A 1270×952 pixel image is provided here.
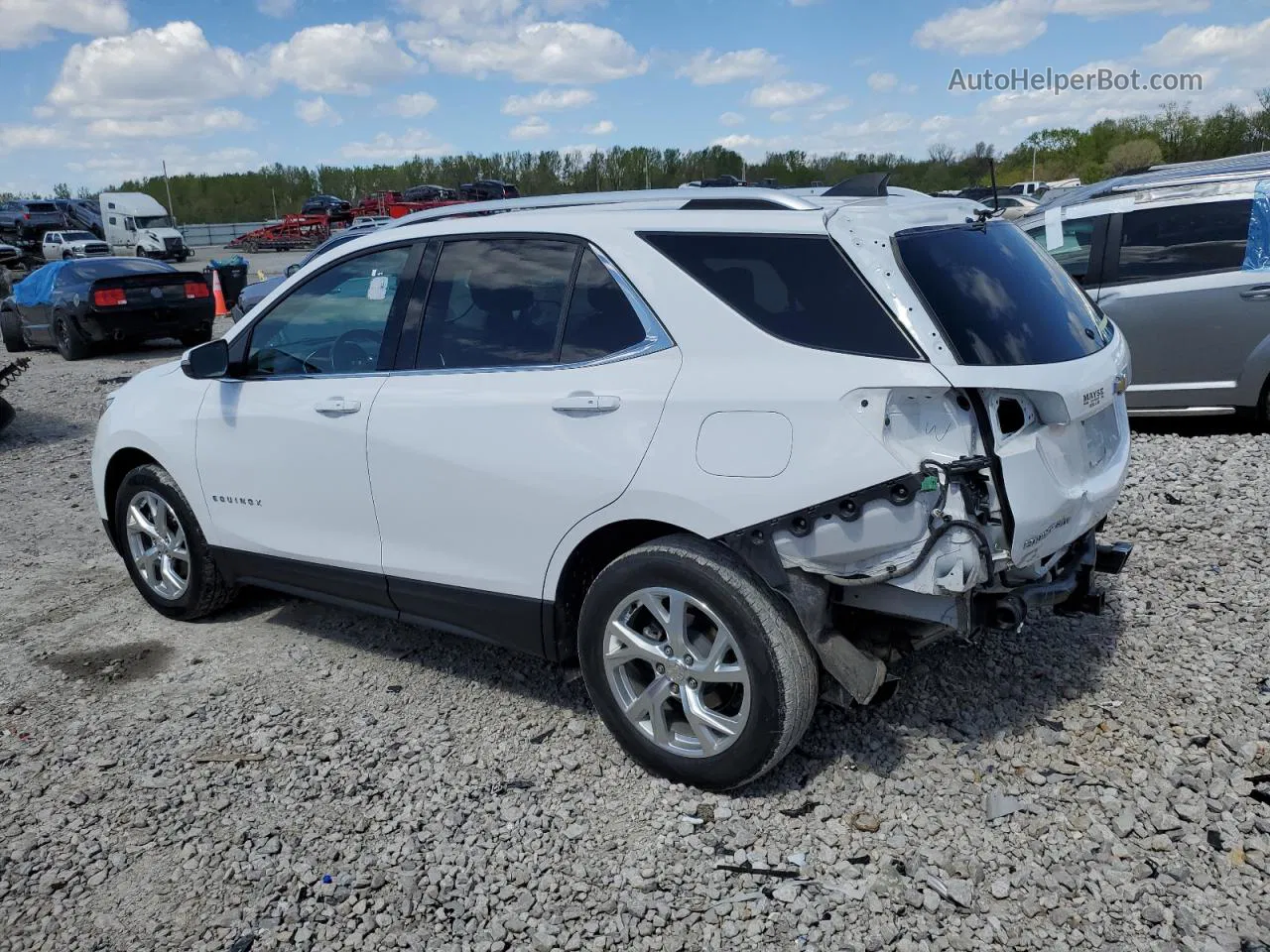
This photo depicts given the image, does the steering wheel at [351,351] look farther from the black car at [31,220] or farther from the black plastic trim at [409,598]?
the black car at [31,220]

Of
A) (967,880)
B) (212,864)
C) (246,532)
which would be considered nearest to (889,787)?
(967,880)

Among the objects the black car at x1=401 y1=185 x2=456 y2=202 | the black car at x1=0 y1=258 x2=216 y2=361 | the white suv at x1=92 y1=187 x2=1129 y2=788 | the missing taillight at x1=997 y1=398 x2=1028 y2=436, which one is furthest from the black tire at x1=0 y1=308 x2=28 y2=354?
the black car at x1=401 y1=185 x2=456 y2=202

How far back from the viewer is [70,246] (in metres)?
36.2

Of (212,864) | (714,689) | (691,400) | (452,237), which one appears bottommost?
(212,864)

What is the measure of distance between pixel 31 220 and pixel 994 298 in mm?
50495

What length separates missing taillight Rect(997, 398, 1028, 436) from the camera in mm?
2959

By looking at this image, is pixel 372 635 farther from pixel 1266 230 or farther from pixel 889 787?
pixel 1266 230

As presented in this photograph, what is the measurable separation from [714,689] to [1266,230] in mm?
6031

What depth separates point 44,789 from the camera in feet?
12.0

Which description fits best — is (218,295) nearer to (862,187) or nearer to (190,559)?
(190,559)

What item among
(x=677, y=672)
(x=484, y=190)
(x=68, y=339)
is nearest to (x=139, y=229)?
(x=484, y=190)

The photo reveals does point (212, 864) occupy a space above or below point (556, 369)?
below

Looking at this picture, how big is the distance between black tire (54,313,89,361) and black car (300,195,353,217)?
32.9 metres

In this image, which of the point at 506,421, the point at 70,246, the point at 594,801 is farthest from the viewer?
the point at 70,246
